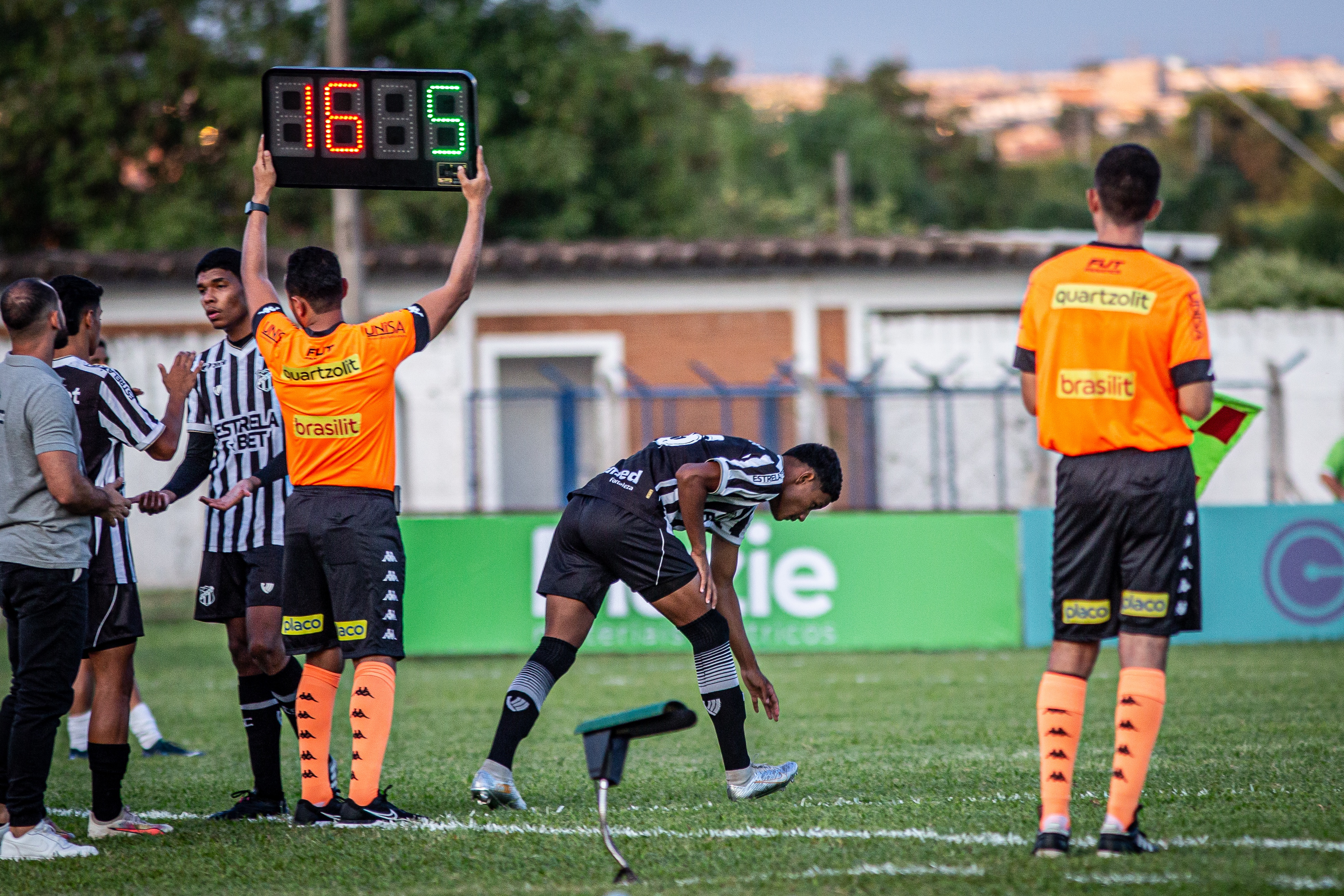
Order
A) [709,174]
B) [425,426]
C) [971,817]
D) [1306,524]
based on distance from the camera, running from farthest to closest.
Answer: [709,174], [425,426], [1306,524], [971,817]

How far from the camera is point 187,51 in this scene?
26172mm

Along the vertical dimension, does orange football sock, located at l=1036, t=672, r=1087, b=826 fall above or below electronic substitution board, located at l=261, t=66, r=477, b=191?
below

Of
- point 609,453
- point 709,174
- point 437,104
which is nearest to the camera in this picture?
point 437,104

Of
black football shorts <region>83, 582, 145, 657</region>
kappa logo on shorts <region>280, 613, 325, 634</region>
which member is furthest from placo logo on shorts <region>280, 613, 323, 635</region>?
black football shorts <region>83, 582, 145, 657</region>

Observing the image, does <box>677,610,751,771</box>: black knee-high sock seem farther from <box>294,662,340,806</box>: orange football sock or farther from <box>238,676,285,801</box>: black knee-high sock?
<box>238,676,285,801</box>: black knee-high sock

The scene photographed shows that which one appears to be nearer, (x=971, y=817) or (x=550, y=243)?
(x=971, y=817)

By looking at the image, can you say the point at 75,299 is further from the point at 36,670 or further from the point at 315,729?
the point at 315,729

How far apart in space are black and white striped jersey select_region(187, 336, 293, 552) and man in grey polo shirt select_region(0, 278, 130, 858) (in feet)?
3.05

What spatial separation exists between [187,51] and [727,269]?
1205cm

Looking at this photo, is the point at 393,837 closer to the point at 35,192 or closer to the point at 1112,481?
the point at 1112,481

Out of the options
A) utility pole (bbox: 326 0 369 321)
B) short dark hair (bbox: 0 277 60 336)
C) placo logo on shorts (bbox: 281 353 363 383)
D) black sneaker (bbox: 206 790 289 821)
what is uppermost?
utility pole (bbox: 326 0 369 321)

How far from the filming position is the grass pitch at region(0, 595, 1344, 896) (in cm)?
454

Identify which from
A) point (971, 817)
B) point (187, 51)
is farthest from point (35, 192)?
point (971, 817)

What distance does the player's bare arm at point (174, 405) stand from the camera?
5785 millimetres
